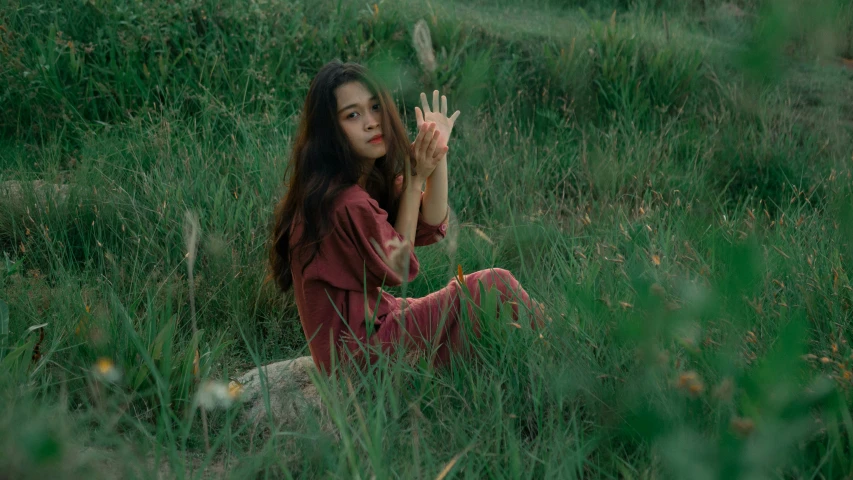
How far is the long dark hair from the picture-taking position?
90.0 inches

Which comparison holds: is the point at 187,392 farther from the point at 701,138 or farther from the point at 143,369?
the point at 701,138

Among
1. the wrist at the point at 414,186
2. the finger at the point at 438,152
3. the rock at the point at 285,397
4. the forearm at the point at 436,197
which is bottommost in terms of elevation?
the rock at the point at 285,397

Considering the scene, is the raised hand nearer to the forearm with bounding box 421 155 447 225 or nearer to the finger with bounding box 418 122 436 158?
the finger with bounding box 418 122 436 158

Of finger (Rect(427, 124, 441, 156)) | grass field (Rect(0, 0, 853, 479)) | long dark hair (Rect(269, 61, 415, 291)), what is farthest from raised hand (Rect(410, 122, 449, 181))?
grass field (Rect(0, 0, 853, 479))

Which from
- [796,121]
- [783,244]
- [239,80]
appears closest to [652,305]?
[783,244]

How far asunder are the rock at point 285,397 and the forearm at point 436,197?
59cm

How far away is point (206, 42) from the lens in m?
4.68

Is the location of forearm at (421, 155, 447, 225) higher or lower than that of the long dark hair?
lower

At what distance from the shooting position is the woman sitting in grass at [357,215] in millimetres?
2244

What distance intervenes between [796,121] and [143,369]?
4.00m

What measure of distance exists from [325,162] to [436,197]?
1.23ft

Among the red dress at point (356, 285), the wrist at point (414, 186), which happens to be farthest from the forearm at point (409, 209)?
the red dress at point (356, 285)

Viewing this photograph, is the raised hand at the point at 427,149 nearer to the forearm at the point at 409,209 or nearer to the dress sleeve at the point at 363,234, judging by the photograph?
the forearm at the point at 409,209

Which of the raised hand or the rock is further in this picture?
the raised hand
